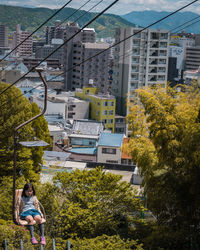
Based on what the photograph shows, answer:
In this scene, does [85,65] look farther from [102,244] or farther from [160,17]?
[102,244]

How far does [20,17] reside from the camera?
111812mm

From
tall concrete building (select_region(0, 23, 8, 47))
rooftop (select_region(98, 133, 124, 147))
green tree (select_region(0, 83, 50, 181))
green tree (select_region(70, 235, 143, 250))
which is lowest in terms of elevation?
rooftop (select_region(98, 133, 124, 147))

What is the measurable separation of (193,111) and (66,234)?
3.26 meters

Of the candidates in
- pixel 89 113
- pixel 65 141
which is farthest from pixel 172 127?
pixel 89 113

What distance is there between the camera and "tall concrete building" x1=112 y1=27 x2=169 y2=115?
28.8m

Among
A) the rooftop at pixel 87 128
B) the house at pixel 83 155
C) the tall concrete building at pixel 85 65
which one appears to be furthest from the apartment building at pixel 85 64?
the house at pixel 83 155

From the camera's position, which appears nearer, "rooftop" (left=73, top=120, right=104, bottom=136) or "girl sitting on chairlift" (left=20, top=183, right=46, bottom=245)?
"girl sitting on chairlift" (left=20, top=183, right=46, bottom=245)

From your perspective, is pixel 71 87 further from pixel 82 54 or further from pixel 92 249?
pixel 92 249

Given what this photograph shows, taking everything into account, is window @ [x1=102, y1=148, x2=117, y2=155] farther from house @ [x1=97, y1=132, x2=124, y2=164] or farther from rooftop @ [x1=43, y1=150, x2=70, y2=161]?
rooftop @ [x1=43, y1=150, x2=70, y2=161]

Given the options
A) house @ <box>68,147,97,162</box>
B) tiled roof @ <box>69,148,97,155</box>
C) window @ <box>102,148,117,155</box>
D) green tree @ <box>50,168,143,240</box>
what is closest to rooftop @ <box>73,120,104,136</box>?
tiled roof @ <box>69,148,97,155</box>

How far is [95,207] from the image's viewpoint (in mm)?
7840

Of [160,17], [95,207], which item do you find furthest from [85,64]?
[95,207]

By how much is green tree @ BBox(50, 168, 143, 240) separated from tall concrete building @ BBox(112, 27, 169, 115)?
67.5ft

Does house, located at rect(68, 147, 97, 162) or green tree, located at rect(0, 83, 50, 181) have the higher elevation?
green tree, located at rect(0, 83, 50, 181)
